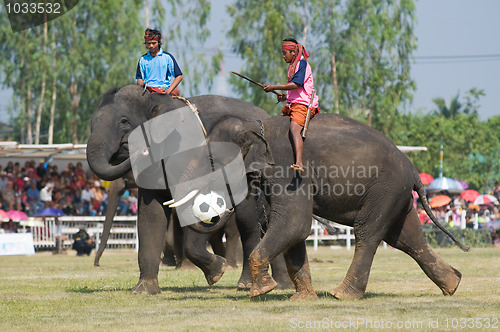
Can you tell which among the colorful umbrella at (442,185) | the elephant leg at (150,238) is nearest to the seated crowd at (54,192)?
the colorful umbrella at (442,185)

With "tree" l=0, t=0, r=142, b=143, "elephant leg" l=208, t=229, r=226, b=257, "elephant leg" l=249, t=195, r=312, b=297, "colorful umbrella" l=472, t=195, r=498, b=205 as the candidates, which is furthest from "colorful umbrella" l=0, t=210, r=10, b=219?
"tree" l=0, t=0, r=142, b=143

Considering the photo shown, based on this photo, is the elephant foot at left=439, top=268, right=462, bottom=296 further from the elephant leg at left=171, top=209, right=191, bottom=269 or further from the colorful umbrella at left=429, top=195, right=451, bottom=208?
the colorful umbrella at left=429, top=195, right=451, bottom=208

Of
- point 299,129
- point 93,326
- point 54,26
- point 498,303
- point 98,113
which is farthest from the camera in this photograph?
point 54,26

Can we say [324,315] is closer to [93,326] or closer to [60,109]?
[93,326]

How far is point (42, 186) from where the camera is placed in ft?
89.2

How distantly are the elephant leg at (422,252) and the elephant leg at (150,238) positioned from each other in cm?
277

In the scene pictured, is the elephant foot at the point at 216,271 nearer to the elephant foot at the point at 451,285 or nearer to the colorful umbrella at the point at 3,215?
the elephant foot at the point at 451,285

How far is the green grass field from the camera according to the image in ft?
24.2

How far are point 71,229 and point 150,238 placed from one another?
48.8 ft

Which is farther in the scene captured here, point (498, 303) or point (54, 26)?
point (54, 26)

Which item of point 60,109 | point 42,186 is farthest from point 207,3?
point 42,186

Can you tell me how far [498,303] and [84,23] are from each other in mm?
41272

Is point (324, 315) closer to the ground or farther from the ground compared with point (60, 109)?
farther from the ground

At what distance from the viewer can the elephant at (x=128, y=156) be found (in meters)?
10.2
